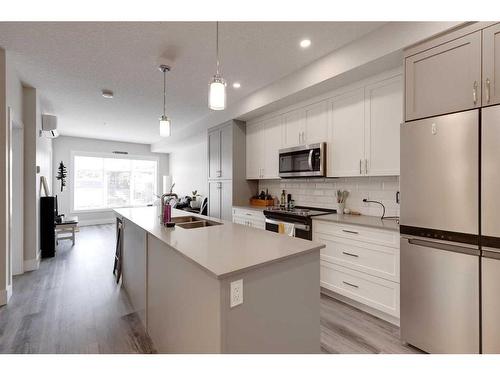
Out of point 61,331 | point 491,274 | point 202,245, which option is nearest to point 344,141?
point 491,274

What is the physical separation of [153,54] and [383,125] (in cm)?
258

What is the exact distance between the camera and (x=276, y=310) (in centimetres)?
134

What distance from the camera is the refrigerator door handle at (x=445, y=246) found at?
1.60 meters

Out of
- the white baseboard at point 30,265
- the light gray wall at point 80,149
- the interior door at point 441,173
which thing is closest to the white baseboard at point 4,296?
the white baseboard at point 30,265

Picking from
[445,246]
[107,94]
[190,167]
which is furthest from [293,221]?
[190,167]

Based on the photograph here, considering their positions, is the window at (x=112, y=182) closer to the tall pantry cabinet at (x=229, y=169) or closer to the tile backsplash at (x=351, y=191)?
the tall pantry cabinet at (x=229, y=169)

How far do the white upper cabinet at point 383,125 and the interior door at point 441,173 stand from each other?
1.98ft

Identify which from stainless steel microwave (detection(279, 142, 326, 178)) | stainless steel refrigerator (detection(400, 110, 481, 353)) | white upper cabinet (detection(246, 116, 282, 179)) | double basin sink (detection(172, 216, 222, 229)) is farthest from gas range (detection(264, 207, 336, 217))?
stainless steel refrigerator (detection(400, 110, 481, 353))

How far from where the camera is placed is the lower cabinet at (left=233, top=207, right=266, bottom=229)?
3.64 metres

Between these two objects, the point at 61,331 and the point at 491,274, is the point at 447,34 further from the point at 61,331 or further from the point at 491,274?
the point at 61,331

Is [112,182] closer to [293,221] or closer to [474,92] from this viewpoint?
[293,221]

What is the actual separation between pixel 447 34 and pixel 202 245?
7.50ft

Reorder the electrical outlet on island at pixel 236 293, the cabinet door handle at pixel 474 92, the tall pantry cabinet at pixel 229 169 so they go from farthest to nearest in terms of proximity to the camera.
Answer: the tall pantry cabinet at pixel 229 169, the cabinet door handle at pixel 474 92, the electrical outlet on island at pixel 236 293

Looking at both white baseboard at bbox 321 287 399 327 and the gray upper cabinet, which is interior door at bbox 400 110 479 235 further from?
white baseboard at bbox 321 287 399 327
